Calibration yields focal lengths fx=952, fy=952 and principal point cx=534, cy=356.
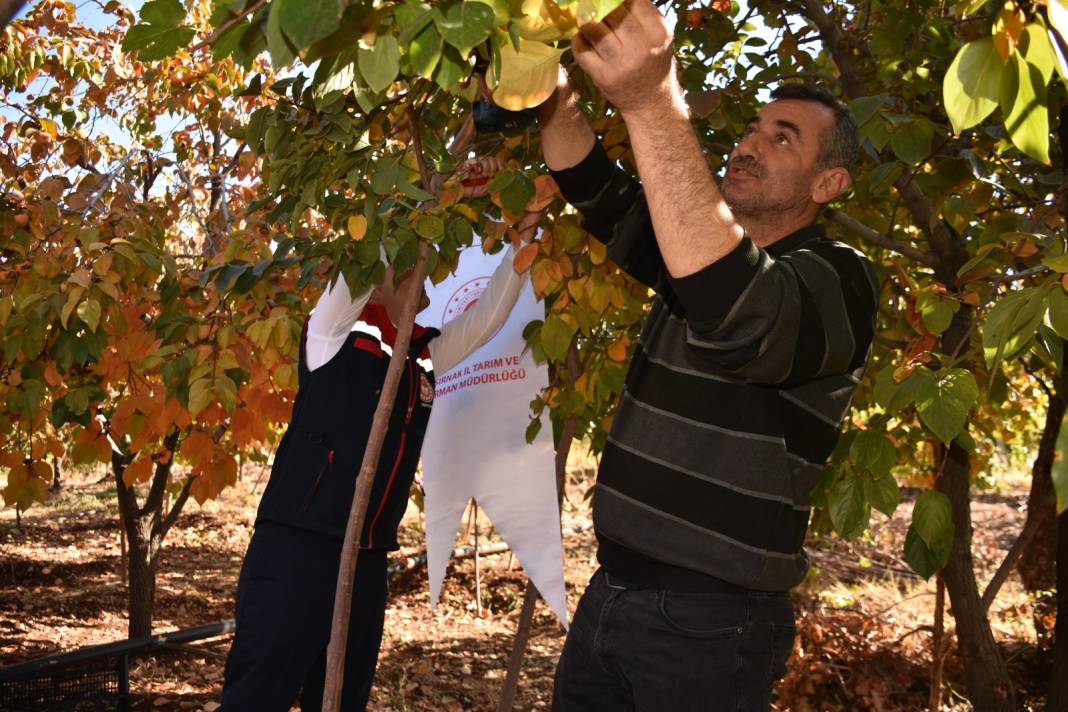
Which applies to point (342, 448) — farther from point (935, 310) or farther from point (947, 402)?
point (947, 402)

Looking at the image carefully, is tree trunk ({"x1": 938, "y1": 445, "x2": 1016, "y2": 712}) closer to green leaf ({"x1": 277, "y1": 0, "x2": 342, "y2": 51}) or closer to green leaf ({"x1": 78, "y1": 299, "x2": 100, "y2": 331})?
green leaf ({"x1": 78, "y1": 299, "x2": 100, "y2": 331})

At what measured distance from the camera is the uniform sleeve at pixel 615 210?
1887mm

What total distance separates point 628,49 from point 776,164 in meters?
0.79

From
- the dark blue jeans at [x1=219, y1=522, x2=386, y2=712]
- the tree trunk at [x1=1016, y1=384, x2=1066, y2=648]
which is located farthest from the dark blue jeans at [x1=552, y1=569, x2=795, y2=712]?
the tree trunk at [x1=1016, y1=384, x2=1066, y2=648]

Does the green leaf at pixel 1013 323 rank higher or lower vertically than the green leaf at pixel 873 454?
higher

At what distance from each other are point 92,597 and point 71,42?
12.4 ft

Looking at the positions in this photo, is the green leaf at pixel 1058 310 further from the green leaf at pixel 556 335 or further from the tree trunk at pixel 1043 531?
the tree trunk at pixel 1043 531

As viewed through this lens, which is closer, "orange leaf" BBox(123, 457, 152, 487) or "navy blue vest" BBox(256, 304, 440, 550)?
"navy blue vest" BBox(256, 304, 440, 550)

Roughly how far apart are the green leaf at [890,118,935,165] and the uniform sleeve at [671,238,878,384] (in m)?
0.62

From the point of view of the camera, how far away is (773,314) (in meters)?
1.34

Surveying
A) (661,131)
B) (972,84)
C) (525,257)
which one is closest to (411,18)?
(661,131)

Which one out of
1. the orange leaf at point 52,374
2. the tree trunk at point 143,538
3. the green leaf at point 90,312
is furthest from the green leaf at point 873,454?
the tree trunk at point 143,538

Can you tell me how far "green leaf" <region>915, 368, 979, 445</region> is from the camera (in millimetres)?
1434

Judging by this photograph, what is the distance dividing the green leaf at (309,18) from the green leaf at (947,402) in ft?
3.48
